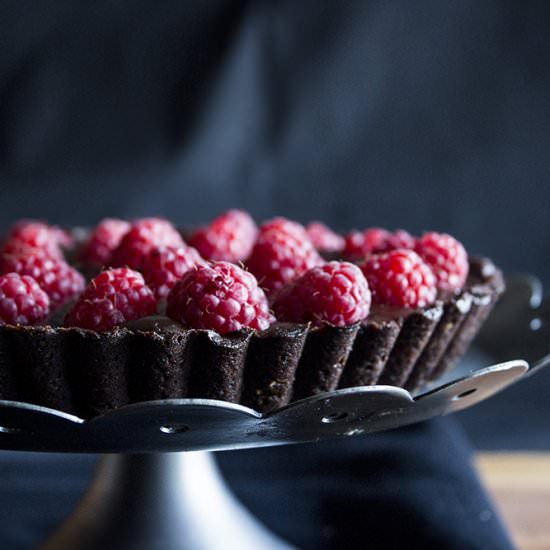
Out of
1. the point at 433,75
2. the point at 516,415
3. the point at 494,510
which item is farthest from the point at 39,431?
the point at 516,415

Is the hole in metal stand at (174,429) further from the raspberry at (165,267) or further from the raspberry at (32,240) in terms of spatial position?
the raspberry at (32,240)

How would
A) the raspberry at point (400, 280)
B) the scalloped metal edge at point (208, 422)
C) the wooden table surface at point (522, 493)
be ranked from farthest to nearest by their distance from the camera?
1. the wooden table surface at point (522, 493)
2. the raspberry at point (400, 280)
3. the scalloped metal edge at point (208, 422)

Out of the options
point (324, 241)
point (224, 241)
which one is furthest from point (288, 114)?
point (224, 241)

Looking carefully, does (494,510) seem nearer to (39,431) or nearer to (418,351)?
(418,351)

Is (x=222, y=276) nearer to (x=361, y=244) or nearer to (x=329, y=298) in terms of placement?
(x=329, y=298)

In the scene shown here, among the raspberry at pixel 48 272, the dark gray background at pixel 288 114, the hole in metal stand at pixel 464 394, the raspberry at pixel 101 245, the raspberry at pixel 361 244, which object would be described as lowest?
the hole in metal stand at pixel 464 394

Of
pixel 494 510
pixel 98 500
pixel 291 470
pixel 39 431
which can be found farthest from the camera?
pixel 291 470

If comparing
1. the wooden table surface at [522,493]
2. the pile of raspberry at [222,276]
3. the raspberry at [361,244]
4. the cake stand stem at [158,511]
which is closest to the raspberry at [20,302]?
the pile of raspberry at [222,276]
